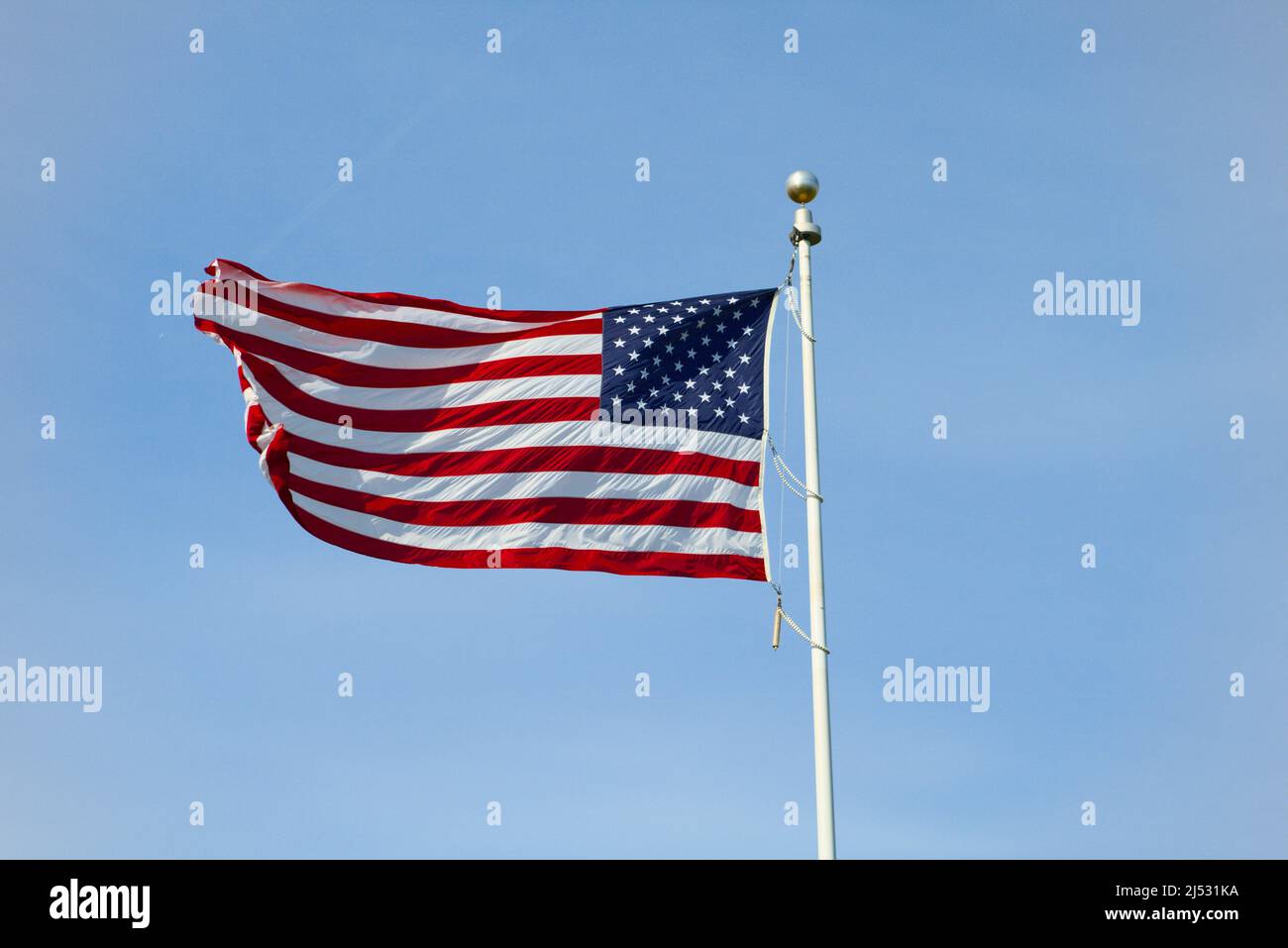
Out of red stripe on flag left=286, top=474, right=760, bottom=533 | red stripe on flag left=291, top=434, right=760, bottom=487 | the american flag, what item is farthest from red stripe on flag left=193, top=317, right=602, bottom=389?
red stripe on flag left=286, top=474, right=760, bottom=533

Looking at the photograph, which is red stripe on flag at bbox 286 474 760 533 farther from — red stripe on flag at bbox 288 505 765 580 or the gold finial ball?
the gold finial ball

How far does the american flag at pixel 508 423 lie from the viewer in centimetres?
2206

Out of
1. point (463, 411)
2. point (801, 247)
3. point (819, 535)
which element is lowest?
point (819, 535)

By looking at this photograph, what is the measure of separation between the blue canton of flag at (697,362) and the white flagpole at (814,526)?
1.51 meters

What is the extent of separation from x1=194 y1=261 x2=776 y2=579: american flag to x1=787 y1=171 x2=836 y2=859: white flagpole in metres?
1.49

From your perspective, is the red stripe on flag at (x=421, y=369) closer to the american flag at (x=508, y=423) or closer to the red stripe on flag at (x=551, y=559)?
the american flag at (x=508, y=423)

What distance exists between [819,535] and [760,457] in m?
2.25

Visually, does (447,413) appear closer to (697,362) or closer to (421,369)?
(421,369)

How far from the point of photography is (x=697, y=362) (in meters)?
22.9

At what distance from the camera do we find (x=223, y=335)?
73.8ft

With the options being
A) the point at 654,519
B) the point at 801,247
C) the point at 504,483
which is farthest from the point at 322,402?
the point at 801,247

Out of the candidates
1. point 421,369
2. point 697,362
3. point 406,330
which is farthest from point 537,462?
point 406,330
